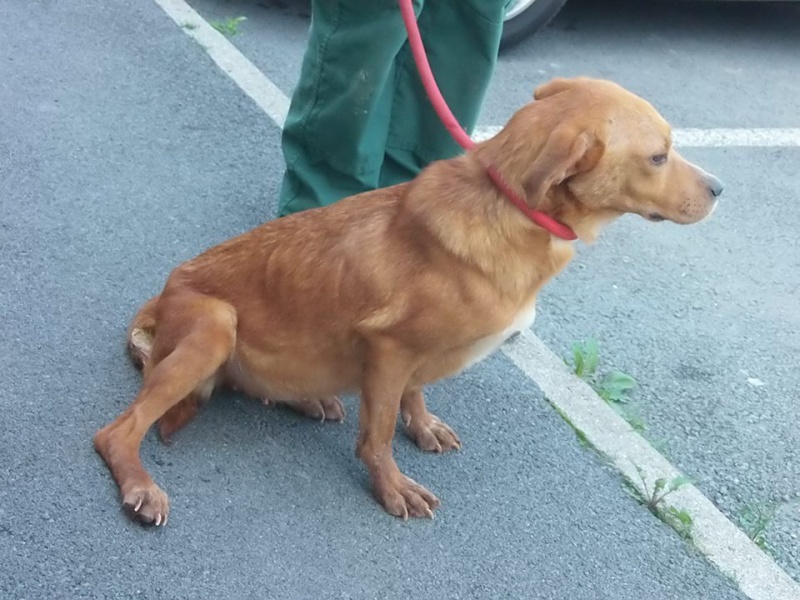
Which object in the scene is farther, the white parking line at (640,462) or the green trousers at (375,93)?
the green trousers at (375,93)

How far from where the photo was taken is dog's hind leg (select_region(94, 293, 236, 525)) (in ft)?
8.30

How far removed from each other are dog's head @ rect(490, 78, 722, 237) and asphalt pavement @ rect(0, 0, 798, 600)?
0.90 m

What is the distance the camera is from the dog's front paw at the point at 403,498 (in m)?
2.71

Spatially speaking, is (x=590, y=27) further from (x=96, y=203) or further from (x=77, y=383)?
(x=77, y=383)

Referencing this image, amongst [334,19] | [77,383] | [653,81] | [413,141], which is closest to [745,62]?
[653,81]

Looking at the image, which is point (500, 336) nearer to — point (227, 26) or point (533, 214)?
point (533, 214)

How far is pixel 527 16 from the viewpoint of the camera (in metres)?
6.03

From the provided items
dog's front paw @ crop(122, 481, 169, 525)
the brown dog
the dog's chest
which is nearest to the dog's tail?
the brown dog

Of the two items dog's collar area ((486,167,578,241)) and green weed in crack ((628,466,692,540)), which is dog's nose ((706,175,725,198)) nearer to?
dog's collar area ((486,167,578,241))

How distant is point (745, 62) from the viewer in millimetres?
6664

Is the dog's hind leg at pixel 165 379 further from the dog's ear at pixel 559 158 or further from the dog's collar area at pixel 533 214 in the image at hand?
the dog's ear at pixel 559 158

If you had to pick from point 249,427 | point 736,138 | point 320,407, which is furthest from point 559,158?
point 736,138

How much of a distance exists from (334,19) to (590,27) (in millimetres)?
3856

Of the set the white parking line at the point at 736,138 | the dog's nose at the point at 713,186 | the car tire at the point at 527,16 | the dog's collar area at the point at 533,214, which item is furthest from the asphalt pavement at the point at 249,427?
the car tire at the point at 527,16
